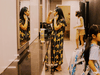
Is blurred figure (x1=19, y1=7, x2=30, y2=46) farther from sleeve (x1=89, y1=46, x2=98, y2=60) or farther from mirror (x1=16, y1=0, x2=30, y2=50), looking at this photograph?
sleeve (x1=89, y1=46, x2=98, y2=60)

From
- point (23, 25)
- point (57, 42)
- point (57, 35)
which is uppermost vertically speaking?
point (23, 25)

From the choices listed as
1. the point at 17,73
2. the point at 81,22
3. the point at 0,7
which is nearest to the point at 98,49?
the point at 17,73

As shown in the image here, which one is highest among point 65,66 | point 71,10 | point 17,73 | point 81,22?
point 71,10

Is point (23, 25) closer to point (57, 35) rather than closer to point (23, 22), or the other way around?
point (23, 22)

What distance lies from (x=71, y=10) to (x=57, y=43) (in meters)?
5.71

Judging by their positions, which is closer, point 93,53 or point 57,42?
point 93,53

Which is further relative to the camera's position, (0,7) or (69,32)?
(69,32)

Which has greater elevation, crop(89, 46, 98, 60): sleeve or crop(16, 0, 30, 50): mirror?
crop(16, 0, 30, 50): mirror

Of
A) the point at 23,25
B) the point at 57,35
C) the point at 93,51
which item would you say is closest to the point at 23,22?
the point at 23,25

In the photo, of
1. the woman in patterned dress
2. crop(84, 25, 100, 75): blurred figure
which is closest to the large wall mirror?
crop(84, 25, 100, 75): blurred figure

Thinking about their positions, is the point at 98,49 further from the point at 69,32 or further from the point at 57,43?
the point at 69,32

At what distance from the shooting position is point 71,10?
27.1ft

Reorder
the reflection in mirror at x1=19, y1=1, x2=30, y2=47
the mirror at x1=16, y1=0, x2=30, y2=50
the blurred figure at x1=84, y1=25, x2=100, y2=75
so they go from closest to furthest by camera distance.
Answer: the mirror at x1=16, y1=0, x2=30, y2=50
the reflection in mirror at x1=19, y1=1, x2=30, y2=47
the blurred figure at x1=84, y1=25, x2=100, y2=75

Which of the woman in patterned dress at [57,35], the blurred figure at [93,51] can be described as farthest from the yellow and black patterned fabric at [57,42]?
the blurred figure at [93,51]
